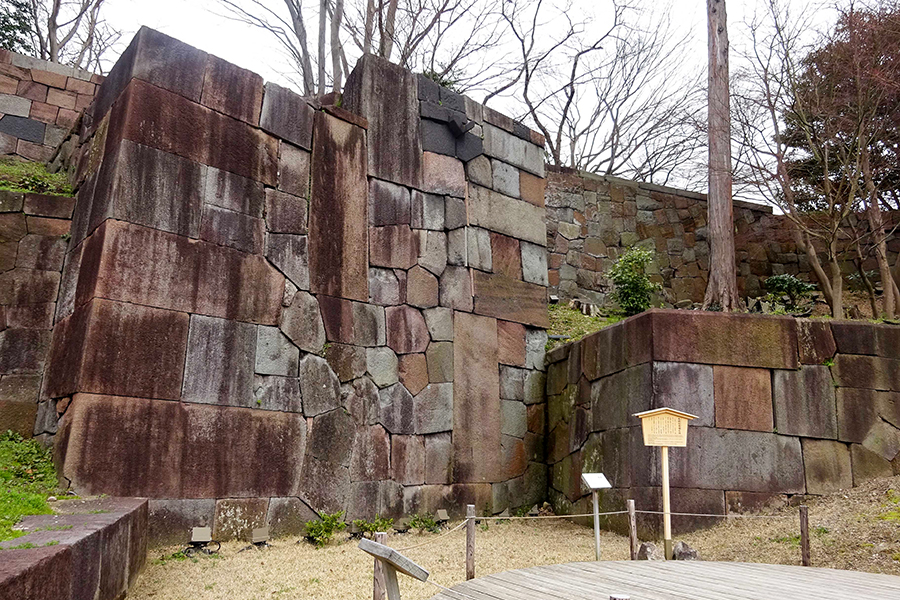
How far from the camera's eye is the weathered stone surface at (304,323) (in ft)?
24.0

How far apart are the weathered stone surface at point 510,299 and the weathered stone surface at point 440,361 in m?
0.74

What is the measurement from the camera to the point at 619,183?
50.7 ft

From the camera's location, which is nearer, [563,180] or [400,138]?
[400,138]

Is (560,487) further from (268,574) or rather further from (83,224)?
(83,224)

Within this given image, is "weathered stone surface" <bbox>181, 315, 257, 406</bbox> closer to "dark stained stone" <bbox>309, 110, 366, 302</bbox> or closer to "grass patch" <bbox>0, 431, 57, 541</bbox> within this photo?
"dark stained stone" <bbox>309, 110, 366, 302</bbox>

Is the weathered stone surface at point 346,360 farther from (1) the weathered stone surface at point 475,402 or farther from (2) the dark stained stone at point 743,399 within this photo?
(2) the dark stained stone at point 743,399

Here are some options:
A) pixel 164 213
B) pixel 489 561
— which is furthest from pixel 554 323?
pixel 164 213

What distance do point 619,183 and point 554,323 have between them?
557 cm

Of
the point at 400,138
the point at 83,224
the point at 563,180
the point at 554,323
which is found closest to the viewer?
the point at 83,224

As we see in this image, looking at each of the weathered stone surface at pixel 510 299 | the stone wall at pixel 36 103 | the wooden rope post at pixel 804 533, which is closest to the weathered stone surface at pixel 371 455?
the weathered stone surface at pixel 510 299

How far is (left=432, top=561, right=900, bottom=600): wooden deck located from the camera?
13.7 ft

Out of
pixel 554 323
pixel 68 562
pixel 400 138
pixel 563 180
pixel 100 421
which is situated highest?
pixel 563 180

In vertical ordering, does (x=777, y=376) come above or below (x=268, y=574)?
above

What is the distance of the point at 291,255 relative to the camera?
7.47 meters
